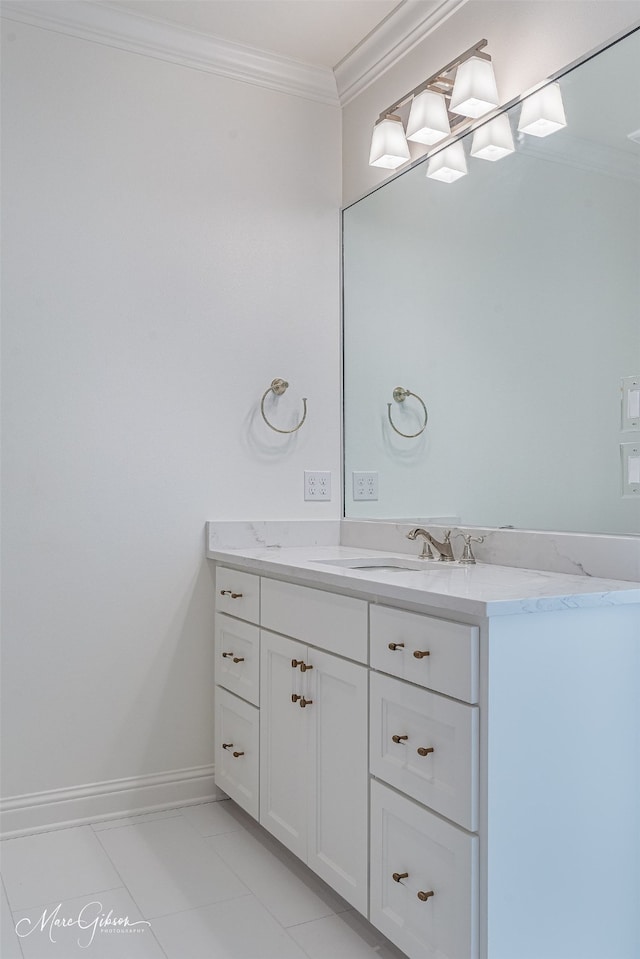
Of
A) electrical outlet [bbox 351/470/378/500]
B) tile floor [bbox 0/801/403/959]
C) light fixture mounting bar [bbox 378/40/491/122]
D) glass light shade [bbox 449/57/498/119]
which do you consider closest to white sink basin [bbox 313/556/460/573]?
electrical outlet [bbox 351/470/378/500]

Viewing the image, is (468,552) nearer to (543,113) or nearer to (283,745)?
(283,745)

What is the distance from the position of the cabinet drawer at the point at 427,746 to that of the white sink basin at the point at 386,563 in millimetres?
602

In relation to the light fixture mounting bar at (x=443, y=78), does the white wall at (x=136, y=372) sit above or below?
below

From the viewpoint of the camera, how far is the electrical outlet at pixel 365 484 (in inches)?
110

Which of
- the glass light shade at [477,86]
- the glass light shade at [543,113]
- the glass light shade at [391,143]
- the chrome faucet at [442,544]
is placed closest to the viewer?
the glass light shade at [543,113]

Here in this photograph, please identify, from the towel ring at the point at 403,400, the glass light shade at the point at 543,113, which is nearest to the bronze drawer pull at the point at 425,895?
the towel ring at the point at 403,400

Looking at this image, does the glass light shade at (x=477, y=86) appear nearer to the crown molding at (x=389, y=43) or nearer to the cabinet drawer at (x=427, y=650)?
the crown molding at (x=389, y=43)

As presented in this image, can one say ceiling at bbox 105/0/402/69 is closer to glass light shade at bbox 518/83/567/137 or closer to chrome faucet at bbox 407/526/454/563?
glass light shade at bbox 518/83/567/137

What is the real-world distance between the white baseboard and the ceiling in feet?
7.97

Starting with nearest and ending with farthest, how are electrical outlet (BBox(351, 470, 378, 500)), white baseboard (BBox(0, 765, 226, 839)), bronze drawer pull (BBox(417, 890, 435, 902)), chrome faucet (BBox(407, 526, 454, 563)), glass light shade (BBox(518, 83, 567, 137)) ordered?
bronze drawer pull (BBox(417, 890, 435, 902)) < glass light shade (BBox(518, 83, 567, 137)) < chrome faucet (BBox(407, 526, 454, 563)) < white baseboard (BBox(0, 765, 226, 839)) < electrical outlet (BBox(351, 470, 378, 500))

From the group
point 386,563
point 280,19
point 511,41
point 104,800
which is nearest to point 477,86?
point 511,41

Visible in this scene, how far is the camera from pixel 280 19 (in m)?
2.54

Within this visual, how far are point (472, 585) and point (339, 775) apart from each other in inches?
22.7

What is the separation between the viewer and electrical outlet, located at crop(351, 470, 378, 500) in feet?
9.19
